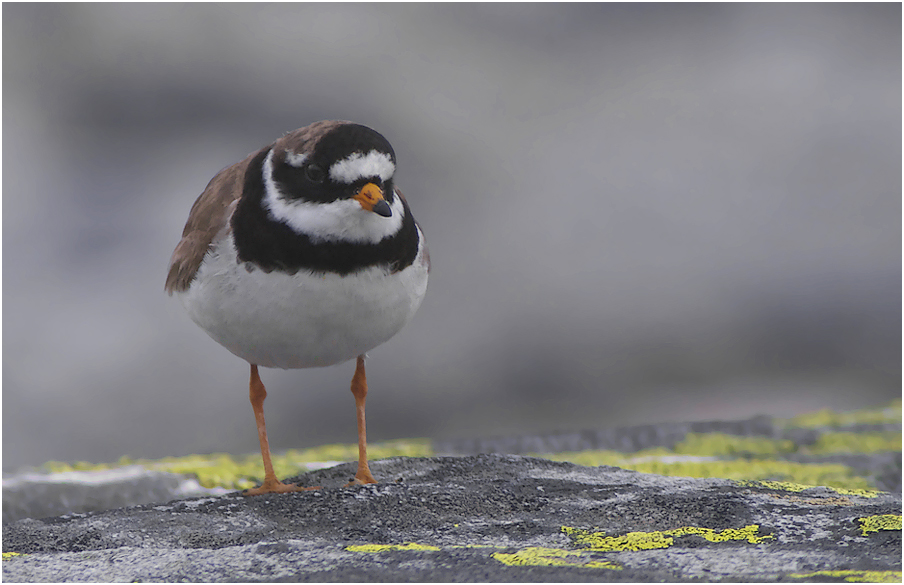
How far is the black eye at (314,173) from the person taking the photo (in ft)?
11.1

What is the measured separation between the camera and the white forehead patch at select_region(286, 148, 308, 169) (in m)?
3.41

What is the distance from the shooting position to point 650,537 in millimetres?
3158

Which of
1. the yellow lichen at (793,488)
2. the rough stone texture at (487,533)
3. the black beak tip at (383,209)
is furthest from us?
the yellow lichen at (793,488)

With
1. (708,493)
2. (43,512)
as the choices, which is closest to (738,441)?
(708,493)

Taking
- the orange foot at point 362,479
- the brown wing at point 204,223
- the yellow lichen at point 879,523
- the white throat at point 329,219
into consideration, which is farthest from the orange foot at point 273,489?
the yellow lichen at point 879,523

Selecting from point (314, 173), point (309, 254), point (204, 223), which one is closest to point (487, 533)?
point (309, 254)

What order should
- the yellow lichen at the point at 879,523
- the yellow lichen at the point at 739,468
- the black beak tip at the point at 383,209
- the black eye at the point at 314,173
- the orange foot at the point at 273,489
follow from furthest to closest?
1. the yellow lichen at the point at 739,468
2. the orange foot at the point at 273,489
3. the black eye at the point at 314,173
4. the black beak tip at the point at 383,209
5. the yellow lichen at the point at 879,523

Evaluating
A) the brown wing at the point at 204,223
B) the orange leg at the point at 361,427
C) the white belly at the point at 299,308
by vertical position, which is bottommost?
the orange leg at the point at 361,427

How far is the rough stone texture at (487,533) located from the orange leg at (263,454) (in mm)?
122

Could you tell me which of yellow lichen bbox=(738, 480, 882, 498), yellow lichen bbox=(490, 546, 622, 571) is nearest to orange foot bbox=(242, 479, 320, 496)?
yellow lichen bbox=(490, 546, 622, 571)

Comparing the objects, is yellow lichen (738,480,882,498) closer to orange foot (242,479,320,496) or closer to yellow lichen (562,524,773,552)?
yellow lichen (562,524,773,552)

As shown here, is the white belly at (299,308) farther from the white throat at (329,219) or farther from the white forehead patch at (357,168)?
the white forehead patch at (357,168)

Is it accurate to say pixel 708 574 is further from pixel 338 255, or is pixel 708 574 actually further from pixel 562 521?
pixel 338 255

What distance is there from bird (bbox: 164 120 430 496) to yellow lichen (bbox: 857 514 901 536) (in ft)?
6.46
